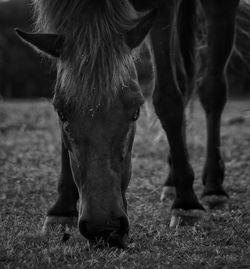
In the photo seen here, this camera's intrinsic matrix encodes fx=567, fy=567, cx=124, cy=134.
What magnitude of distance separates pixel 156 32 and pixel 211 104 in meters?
1.55

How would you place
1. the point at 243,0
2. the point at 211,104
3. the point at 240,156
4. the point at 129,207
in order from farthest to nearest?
the point at 240,156 < the point at 243,0 < the point at 211,104 < the point at 129,207

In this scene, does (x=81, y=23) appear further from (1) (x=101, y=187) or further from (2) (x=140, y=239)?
(2) (x=140, y=239)

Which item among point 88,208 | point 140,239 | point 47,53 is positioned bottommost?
point 140,239

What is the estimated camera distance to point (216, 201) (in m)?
5.16

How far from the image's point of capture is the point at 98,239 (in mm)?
3209

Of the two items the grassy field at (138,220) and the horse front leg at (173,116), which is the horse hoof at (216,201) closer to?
the grassy field at (138,220)

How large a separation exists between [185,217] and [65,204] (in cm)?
92

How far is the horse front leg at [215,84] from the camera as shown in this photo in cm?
534

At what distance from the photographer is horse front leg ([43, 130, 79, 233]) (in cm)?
423

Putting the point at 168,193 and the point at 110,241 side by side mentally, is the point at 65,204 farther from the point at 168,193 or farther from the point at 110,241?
the point at 168,193

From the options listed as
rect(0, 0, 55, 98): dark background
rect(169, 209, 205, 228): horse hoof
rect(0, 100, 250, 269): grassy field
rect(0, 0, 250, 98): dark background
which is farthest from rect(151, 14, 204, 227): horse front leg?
rect(0, 0, 55, 98): dark background

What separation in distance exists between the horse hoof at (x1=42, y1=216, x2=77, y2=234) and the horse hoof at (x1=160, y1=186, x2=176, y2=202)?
147 centimetres

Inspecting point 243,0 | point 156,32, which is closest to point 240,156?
point 243,0

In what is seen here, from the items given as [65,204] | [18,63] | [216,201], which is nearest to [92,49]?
[65,204]
